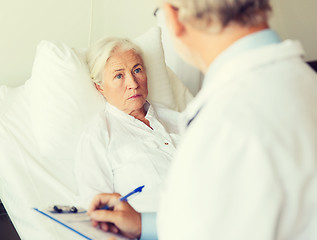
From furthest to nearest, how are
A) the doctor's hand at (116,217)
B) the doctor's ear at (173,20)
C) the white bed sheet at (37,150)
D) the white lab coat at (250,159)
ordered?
the white bed sheet at (37,150) < the doctor's hand at (116,217) < the doctor's ear at (173,20) < the white lab coat at (250,159)

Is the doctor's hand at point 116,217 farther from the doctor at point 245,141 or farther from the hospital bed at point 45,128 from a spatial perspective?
the hospital bed at point 45,128

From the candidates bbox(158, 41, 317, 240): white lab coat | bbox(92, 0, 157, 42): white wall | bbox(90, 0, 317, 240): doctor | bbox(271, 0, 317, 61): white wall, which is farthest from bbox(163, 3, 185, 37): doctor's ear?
bbox(271, 0, 317, 61): white wall

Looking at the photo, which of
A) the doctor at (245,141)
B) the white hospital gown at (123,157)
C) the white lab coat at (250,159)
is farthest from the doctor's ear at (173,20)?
the white hospital gown at (123,157)

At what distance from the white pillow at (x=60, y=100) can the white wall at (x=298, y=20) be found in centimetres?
137

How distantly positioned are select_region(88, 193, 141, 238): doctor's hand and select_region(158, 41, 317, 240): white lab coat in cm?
30

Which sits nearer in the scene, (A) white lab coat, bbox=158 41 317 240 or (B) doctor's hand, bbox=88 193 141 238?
(A) white lab coat, bbox=158 41 317 240

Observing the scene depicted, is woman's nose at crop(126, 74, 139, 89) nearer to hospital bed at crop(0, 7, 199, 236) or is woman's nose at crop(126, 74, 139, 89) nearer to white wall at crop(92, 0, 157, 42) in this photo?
hospital bed at crop(0, 7, 199, 236)

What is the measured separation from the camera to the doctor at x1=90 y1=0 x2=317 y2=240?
59cm

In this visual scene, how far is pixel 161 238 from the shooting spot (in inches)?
27.7

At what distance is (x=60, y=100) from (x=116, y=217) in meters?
0.79

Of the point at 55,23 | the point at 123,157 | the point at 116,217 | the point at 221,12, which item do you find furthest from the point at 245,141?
the point at 55,23

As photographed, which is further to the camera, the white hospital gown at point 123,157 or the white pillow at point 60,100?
the white pillow at point 60,100

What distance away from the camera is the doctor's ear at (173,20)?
695mm

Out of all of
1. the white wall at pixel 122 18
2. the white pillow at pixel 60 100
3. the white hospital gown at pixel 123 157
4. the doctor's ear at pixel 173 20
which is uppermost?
the doctor's ear at pixel 173 20
